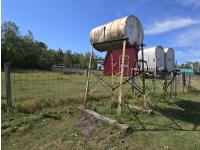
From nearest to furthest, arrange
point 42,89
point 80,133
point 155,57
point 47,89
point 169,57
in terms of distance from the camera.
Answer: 1. point 80,133
2. point 47,89
3. point 42,89
4. point 155,57
5. point 169,57

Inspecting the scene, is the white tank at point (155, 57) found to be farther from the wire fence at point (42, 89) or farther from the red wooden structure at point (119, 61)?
the wire fence at point (42, 89)

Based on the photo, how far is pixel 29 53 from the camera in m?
87.8

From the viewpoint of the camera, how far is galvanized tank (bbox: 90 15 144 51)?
986 centimetres

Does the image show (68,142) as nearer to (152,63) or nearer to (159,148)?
(159,148)

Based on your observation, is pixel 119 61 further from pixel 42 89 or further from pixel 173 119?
pixel 173 119

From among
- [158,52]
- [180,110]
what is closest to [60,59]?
[158,52]

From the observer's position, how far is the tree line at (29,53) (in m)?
82.6

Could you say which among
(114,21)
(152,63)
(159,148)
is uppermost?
(114,21)

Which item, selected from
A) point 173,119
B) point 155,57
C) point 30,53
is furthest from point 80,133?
point 30,53

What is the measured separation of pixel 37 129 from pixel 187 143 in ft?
13.4

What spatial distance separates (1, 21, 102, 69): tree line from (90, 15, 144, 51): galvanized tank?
7061cm

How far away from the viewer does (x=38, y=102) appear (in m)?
11.1

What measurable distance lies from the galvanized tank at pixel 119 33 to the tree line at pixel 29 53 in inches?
2780

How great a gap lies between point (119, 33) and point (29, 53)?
80.6 m
